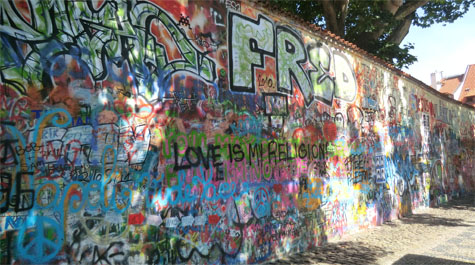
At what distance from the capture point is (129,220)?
405cm

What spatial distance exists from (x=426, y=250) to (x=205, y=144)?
15.4 ft

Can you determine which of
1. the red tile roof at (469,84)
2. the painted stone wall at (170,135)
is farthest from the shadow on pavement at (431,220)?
the red tile roof at (469,84)

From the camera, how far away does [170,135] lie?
15.0 feet

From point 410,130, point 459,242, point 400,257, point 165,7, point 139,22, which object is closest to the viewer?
point 139,22

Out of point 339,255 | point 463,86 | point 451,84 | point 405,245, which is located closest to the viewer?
point 339,255

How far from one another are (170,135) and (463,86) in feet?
144

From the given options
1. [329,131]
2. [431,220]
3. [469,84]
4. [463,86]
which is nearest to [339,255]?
[329,131]

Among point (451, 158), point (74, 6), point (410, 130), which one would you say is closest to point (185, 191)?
point (74, 6)

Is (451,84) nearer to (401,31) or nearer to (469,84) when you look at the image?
(469,84)

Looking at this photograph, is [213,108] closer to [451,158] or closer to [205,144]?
[205,144]

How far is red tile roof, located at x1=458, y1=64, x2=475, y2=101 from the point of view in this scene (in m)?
38.3

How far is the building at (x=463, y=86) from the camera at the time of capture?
37969 millimetres

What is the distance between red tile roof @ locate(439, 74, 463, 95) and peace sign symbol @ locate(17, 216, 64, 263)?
44741 millimetres

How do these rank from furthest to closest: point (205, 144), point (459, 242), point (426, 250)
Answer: point (459, 242) → point (426, 250) → point (205, 144)
